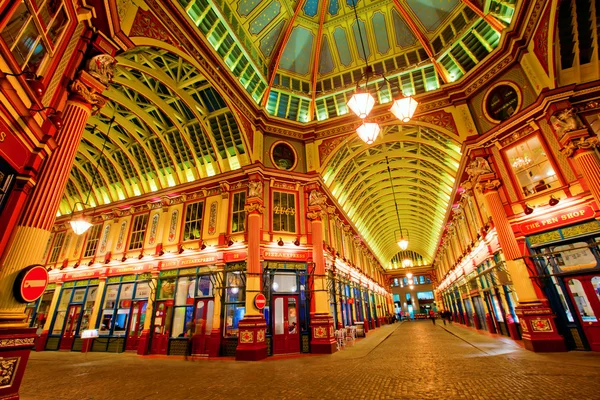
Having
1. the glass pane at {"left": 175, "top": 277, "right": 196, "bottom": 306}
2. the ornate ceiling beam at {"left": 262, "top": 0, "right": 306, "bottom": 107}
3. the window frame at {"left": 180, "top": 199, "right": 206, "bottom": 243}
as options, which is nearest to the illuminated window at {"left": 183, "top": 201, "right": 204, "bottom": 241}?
the window frame at {"left": 180, "top": 199, "right": 206, "bottom": 243}

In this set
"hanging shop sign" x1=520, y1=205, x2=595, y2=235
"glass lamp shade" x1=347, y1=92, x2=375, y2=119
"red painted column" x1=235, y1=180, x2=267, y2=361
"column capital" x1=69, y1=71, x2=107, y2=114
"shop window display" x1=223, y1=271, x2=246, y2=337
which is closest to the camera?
"column capital" x1=69, y1=71, x2=107, y2=114

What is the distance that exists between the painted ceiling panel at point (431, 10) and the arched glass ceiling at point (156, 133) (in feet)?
38.9

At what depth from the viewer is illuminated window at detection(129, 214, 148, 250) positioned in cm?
1600

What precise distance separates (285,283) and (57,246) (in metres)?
17.9

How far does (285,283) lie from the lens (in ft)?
42.7

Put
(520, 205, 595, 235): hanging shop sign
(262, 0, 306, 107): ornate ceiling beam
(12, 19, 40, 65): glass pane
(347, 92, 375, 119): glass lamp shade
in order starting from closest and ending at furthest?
1. (12, 19, 40, 65): glass pane
2. (347, 92, 375, 119): glass lamp shade
3. (520, 205, 595, 235): hanging shop sign
4. (262, 0, 306, 107): ornate ceiling beam

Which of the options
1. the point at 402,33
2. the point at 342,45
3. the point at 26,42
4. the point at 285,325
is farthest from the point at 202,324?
the point at 402,33

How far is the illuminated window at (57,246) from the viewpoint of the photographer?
1871cm

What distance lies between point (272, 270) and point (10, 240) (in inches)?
371

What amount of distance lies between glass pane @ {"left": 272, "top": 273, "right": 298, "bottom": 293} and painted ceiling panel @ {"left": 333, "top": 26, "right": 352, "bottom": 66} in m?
13.8

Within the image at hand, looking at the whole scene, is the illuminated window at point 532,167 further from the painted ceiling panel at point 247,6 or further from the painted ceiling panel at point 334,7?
the painted ceiling panel at point 247,6

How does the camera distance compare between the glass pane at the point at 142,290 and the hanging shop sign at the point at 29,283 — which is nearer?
the hanging shop sign at the point at 29,283

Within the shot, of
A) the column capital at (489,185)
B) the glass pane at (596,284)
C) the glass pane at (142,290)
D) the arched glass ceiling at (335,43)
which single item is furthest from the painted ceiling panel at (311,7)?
the glass pane at (142,290)

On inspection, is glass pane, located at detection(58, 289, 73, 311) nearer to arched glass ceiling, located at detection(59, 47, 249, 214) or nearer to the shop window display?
arched glass ceiling, located at detection(59, 47, 249, 214)
